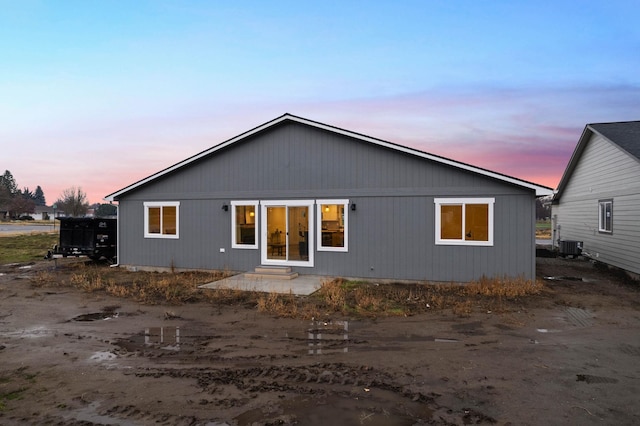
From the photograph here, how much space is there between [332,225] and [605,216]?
37.5ft

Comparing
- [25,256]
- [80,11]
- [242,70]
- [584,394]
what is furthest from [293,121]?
[25,256]

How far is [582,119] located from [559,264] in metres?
9.95

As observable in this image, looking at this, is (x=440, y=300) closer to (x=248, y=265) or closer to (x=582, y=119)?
(x=248, y=265)

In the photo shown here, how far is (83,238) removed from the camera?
16.6m

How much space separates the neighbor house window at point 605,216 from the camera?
15.1m

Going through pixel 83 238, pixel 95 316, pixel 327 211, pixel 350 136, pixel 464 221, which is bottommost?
pixel 95 316

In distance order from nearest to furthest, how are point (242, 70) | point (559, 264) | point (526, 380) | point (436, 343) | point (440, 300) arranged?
point (526, 380) → point (436, 343) → point (440, 300) → point (559, 264) → point (242, 70)

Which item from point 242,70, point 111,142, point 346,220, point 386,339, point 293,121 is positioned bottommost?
point 386,339

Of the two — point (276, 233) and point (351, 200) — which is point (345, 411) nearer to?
point (351, 200)

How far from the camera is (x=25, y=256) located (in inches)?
783

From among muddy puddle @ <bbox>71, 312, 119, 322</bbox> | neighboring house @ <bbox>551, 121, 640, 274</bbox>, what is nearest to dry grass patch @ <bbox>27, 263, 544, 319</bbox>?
muddy puddle @ <bbox>71, 312, 119, 322</bbox>

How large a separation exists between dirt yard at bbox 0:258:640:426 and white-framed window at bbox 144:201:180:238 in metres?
5.74

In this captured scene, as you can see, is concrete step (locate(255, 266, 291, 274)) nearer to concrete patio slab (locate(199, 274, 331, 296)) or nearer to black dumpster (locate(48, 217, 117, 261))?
concrete patio slab (locate(199, 274, 331, 296))

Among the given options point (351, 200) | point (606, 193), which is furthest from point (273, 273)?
point (606, 193)
